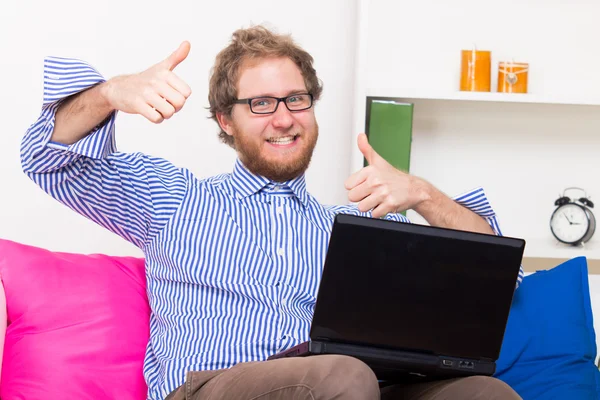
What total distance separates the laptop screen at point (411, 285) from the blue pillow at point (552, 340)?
0.48 meters

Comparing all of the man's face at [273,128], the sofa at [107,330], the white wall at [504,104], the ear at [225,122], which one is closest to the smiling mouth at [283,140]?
the man's face at [273,128]

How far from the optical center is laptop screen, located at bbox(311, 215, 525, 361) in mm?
1337

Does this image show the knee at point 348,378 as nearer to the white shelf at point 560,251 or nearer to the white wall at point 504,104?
the white shelf at point 560,251

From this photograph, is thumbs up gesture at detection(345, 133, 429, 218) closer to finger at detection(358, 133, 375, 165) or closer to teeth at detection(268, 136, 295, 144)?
finger at detection(358, 133, 375, 165)

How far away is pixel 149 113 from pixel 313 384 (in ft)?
1.68

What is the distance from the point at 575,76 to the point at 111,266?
5.30 feet

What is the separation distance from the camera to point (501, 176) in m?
2.70

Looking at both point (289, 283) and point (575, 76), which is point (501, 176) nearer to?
point (575, 76)

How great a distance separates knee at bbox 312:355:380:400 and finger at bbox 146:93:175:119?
466 mm

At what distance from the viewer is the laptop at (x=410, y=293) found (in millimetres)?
1338

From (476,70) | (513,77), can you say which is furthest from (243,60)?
(513,77)

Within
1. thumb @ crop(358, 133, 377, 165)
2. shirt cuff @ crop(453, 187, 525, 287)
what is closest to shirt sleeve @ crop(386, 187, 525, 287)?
shirt cuff @ crop(453, 187, 525, 287)

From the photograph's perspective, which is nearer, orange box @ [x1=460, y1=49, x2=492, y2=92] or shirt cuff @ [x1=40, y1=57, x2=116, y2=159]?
shirt cuff @ [x1=40, y1=57, x2=116, y2=159]

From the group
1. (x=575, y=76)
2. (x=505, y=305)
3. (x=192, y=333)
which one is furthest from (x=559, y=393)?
(x=575, y=76)
